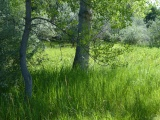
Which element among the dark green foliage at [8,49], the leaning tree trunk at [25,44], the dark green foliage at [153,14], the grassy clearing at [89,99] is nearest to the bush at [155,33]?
the dark green foliage at [153,14]

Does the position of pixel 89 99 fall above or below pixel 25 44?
below

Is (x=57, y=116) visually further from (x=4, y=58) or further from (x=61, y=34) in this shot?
(x=4, y=58)

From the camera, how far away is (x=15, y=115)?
468cm

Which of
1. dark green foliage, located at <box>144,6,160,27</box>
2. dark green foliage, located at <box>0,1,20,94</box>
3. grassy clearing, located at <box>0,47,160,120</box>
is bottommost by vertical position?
grassy clearing, located at <box>0,47,160,120</box>

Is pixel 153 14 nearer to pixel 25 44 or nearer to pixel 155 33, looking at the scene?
pixel 155 33

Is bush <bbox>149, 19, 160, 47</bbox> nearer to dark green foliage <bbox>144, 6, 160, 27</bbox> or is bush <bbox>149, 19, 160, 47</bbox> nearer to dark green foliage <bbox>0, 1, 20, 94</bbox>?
dark green foliage <bbox>144, 6, 160, 27</bbox>

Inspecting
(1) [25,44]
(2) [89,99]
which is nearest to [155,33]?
(2) [89,99]

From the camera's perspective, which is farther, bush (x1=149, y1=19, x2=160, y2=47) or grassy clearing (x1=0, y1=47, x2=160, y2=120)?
bush (x1=149, y1=19, x2=160, y2=47)

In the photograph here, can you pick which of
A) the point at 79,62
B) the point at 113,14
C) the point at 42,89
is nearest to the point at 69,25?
the point at 113,14

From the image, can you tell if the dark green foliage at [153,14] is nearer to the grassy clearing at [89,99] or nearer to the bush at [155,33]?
the bush at [155,33]

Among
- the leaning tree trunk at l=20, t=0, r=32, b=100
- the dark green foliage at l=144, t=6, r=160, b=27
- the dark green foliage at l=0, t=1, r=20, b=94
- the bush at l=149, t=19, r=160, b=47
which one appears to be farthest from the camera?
the dark green foliage at l=144, t=6, r=160, b=27

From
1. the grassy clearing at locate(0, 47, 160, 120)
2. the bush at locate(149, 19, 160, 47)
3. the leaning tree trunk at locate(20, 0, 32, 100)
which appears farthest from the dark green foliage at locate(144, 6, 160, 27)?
the leaning tree trunk at locate(20, 0, 32, 100)

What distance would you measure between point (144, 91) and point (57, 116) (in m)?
2.08

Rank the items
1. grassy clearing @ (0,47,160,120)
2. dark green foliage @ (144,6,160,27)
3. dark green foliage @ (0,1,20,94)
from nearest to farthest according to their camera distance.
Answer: grassy clearing @ (0,47,160,120) → dark green foliage @ (0,1,20,94) → dark green foliage @ (144,6,160,27)
